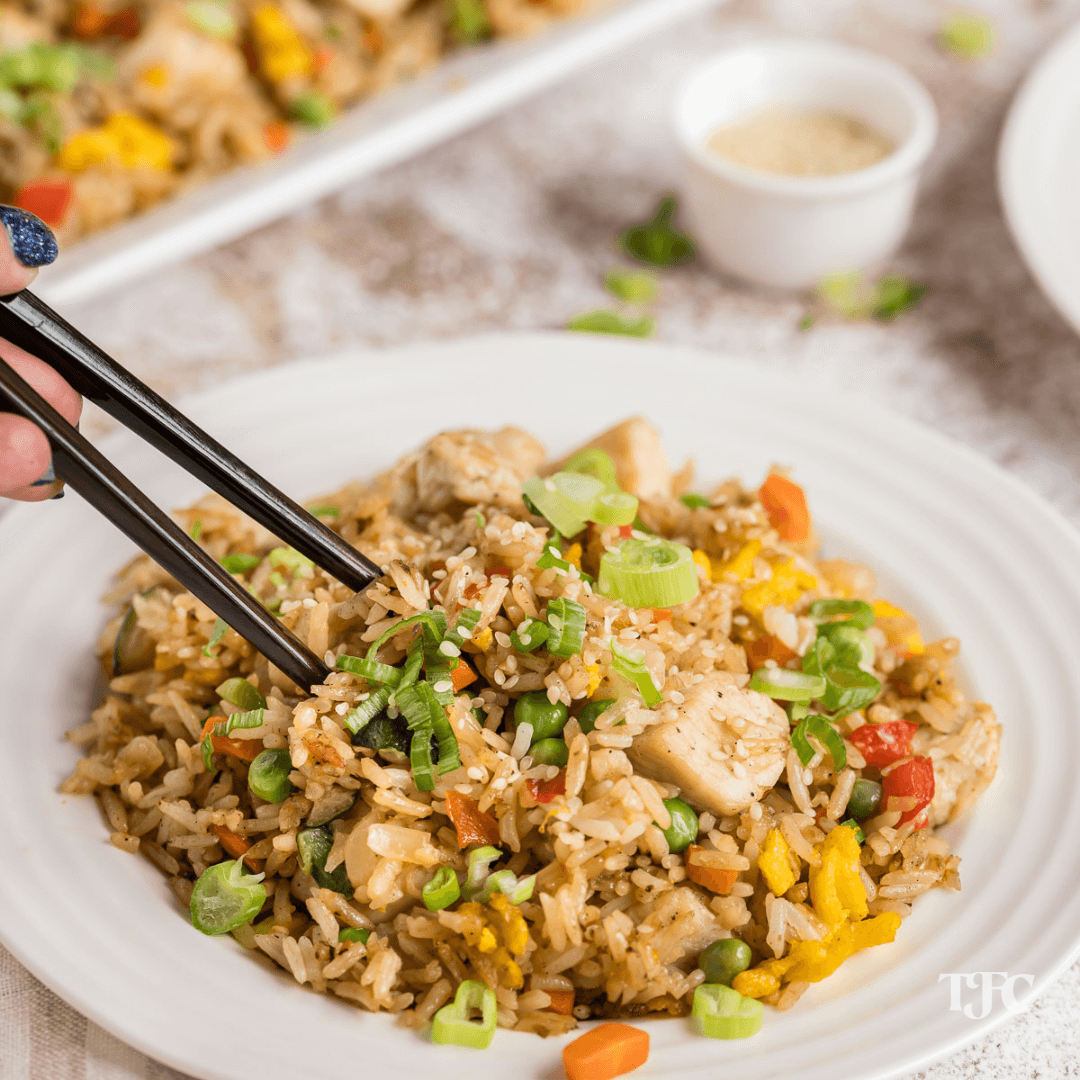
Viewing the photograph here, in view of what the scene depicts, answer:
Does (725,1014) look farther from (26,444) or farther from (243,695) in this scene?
(26,444)

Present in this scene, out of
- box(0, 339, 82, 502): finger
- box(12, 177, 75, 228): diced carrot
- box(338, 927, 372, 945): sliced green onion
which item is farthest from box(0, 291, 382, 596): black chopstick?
box(12, 177, 75, 228): diced carrot

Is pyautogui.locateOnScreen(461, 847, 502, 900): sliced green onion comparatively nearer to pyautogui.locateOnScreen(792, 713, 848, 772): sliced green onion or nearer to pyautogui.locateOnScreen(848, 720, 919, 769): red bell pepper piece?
pyautogui.locateOnScreen(792, 713, 848, 772): sliced green onion

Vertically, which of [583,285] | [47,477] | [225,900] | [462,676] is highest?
[47,477]

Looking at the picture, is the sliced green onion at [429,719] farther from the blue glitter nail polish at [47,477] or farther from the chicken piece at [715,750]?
the blue glitter nail polish at [47,477]

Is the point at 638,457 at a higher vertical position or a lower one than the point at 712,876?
higher

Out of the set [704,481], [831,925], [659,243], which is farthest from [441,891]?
[659,243]

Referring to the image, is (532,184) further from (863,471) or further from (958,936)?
(958,936)

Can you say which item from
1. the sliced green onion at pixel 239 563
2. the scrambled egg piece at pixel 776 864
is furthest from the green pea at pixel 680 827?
the sliced green onion at pixel 239 563

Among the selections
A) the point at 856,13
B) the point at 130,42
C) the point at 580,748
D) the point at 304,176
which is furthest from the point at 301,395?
the point at 856,13

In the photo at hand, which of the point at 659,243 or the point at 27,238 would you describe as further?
the point at 659,243
